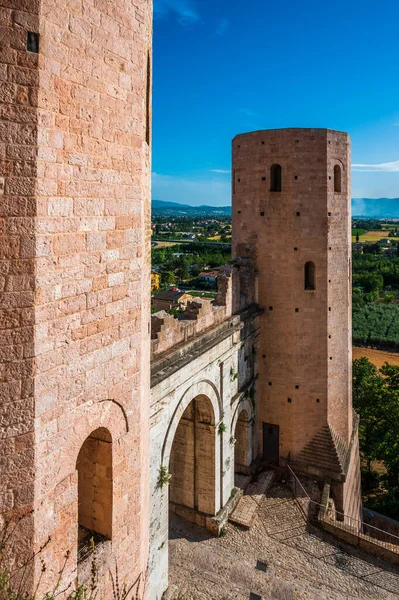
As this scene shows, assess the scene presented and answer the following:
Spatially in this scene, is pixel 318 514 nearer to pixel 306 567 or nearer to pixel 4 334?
pixel 306 567

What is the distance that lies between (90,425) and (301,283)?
10.4 meters

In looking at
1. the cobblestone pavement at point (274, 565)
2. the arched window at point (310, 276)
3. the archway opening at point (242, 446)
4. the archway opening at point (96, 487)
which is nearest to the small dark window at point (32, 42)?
the archway opening at point (96, 487)

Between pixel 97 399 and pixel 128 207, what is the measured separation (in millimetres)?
2060

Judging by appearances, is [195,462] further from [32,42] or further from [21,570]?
[32,42]

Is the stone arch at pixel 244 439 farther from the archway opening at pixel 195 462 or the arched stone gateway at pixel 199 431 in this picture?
the archway opening at pixel 195 462

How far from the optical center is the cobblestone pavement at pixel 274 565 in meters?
9.73

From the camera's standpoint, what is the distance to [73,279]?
13.3 feet

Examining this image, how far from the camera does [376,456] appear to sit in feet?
57.6

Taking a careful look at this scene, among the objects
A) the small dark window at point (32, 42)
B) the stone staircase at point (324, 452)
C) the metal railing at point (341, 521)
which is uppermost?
the small dark window at point (32, 42)

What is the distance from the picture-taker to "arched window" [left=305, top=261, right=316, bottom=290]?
13758mm

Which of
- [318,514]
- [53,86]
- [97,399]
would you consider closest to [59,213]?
[53,86]

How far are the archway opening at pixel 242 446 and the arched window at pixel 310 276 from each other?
14.5 ft

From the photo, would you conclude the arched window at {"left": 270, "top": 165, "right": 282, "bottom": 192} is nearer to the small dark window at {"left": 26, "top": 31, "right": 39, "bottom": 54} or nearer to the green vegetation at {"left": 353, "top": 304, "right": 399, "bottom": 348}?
the small dark window at {"left": 26, "top": 31, "right": 39, "bottom": 54}

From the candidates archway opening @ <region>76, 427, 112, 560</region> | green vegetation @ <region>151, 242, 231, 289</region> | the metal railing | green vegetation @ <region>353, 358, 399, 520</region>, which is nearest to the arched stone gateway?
the metal railing
